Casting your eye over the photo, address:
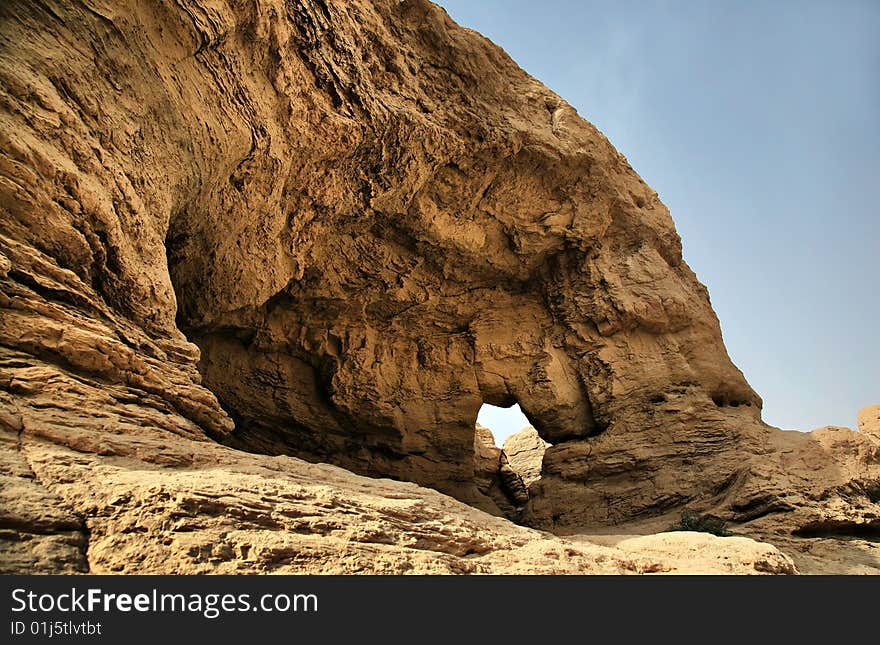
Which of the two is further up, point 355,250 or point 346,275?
point 355,250

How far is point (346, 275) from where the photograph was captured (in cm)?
1184

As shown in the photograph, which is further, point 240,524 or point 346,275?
point 346,275

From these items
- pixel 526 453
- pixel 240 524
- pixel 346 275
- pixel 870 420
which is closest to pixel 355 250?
pixel 346 275

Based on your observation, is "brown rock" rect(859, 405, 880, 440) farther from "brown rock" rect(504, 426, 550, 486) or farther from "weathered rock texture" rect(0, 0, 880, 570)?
"brown rock" rect(504, 426, 550, 486)

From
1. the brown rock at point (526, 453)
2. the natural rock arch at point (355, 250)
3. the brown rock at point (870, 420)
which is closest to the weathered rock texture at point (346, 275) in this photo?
the natural rock arch at point (355, 250)

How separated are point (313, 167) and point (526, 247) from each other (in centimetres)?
514

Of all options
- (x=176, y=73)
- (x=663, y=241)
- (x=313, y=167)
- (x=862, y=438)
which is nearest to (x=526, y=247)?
(x=663, y=241)

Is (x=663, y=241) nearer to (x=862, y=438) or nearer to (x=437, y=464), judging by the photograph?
(x=862, y=438)

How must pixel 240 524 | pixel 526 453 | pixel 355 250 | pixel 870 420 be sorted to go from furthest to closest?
pixel 526 453 → pixel 870 420 → pixel 355 250 → pixel 240 524

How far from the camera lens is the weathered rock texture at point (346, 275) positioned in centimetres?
518

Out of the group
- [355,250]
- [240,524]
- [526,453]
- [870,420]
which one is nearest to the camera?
[240,524]

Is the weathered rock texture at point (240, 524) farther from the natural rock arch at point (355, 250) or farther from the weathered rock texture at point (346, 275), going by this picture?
the natural rock arch at point (355, 250)

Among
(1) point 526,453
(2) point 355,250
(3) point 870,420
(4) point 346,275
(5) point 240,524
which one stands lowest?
(5) point 240,524

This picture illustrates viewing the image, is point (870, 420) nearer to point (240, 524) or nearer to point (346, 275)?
point (346, 275)
